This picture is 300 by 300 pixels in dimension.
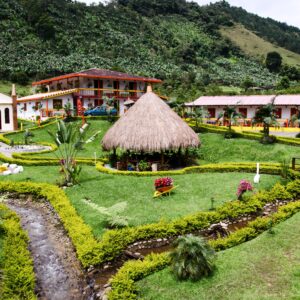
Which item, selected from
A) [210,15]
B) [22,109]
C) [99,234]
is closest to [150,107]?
[99,234]

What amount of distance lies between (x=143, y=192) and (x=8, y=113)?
30.1 metres

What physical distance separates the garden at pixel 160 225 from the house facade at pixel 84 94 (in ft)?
71.3

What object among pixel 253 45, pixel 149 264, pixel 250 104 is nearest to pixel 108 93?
pixel 250 104

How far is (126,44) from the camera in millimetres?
104312

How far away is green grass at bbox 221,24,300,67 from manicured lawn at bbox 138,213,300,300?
11850 cm

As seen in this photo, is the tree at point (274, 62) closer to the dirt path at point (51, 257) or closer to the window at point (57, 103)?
the window at point (57, 103)

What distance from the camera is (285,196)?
18.7m

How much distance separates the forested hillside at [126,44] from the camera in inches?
3127

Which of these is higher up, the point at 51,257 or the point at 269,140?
the point at 269,140

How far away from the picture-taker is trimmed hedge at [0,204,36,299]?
413 inches

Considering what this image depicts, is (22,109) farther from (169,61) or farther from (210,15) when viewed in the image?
(210,15)

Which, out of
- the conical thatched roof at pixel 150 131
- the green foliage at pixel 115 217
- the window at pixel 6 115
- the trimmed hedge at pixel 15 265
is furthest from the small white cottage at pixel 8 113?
the green foliage at pixel 115 217

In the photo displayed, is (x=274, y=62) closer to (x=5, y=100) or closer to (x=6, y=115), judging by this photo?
(x=5, y=100)

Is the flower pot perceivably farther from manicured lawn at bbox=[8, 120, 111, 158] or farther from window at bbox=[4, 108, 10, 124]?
window at bbox=[4, 108, 10, 124]
